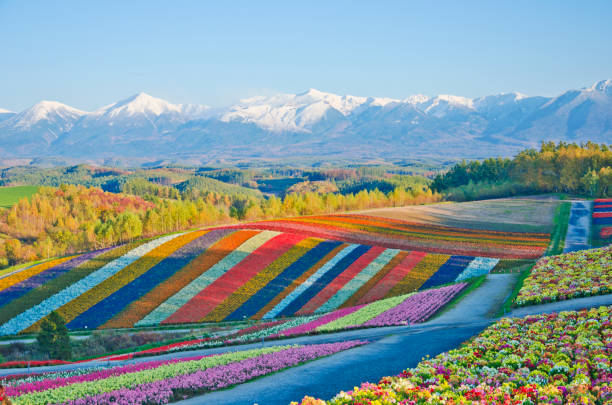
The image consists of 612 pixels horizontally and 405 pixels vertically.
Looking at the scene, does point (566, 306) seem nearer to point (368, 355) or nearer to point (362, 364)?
point (368, 355)

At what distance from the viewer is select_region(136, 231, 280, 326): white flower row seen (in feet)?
137

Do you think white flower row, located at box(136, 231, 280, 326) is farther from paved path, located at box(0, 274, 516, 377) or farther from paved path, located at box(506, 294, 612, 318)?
paved path, located at box(506, 294, 612, 318)

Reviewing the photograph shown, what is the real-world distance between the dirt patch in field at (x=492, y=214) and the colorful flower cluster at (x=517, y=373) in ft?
169

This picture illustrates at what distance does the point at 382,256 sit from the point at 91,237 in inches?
2330

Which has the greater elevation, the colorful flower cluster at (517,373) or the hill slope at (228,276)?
the colorful flower cluster at (517,373)

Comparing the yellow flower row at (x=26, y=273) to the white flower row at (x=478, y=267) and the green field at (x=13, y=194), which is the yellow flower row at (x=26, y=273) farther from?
the green field at (x=13, y=194)

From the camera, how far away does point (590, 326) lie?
19.2 meters

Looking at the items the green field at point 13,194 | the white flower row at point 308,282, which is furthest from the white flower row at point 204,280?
the green field at point 13,194

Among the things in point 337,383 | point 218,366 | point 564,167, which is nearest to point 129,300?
point 218,366

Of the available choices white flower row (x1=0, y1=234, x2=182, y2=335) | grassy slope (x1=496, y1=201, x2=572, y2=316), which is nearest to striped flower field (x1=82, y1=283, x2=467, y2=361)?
grassy slope (x1=496, y1=201, x2=572, y2=316)

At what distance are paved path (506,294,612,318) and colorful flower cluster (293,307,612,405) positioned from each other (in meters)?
4.10

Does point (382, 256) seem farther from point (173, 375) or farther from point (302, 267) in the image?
point (173, 375)

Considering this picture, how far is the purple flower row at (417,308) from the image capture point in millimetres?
29234

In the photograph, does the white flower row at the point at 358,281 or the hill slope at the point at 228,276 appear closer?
the hill slope at the point at 228,276
